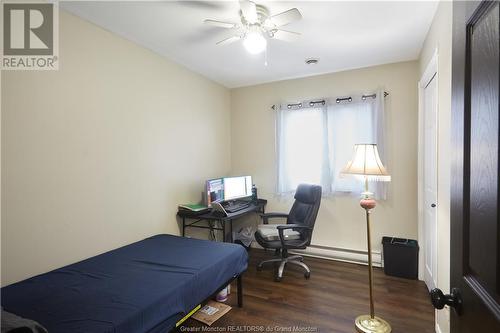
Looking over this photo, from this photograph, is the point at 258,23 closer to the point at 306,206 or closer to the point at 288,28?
the point at 288,28

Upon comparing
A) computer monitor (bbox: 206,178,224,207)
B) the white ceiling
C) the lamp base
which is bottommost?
the lamp base

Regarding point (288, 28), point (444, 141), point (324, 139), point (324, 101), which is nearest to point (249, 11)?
point (288, 28)

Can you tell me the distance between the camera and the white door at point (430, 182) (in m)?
2.37

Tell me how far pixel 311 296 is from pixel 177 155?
6.86ft

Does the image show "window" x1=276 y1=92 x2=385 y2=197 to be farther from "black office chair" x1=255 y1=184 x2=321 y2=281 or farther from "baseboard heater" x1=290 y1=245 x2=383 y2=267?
"baseboard heater" x1=290 y1=245 x2=383 y2=267

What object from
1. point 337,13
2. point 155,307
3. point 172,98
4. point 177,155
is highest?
point 337,13

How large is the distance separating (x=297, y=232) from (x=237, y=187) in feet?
3.30

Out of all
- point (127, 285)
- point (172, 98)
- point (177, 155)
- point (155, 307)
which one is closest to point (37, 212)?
point (127, 285)

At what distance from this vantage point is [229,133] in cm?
422

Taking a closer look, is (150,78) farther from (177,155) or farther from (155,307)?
(155,307)

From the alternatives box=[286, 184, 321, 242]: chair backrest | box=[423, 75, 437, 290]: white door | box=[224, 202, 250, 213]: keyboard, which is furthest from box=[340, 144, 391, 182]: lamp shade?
box=[224, 202, 250, 213]: keyboard

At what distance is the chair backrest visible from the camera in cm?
307

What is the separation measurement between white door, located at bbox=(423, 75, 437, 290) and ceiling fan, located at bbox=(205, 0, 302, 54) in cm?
145

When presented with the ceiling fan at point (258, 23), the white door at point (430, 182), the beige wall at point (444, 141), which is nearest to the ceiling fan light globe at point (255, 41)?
the ceiling fan at point (258, 23)
